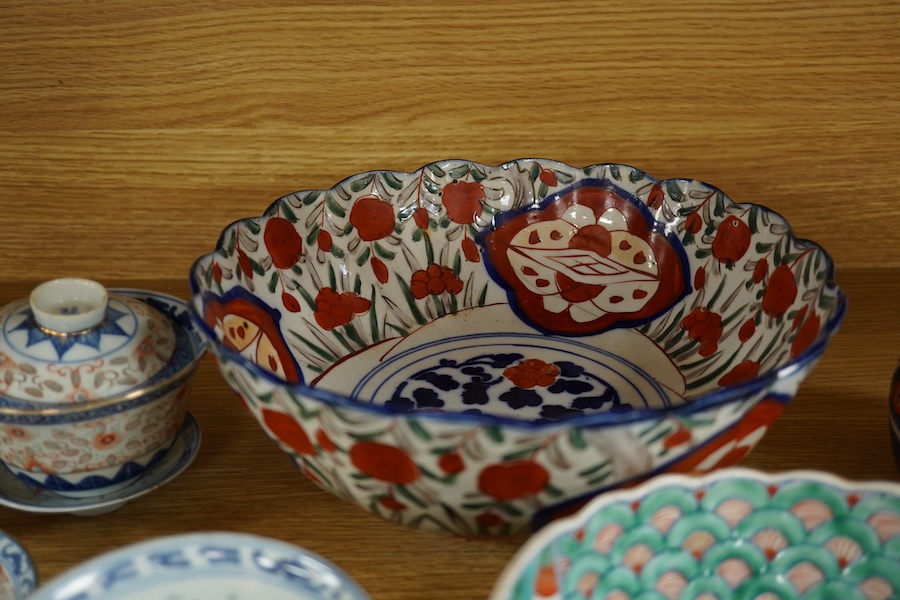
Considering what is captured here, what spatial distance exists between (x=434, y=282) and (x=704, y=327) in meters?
0.22

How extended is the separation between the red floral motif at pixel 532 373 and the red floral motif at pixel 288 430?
0.78 ft

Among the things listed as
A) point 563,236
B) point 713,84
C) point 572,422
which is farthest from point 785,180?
point 572,422

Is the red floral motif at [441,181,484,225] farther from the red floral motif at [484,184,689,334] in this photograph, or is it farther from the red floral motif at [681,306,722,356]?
the red floral motif at [681,306,722,356]

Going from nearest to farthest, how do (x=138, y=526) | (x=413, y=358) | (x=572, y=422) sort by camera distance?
1. (x=572, y=422)
2. (x=138, y=526)
3. (x=413, y=358)

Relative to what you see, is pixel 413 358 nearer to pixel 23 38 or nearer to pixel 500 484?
pixel 500 484

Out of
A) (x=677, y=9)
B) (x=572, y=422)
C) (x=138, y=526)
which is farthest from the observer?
(x=677, y=9)

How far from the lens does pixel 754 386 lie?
1.60 ft

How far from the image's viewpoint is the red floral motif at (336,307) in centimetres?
76

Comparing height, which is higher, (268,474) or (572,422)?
(572,422)

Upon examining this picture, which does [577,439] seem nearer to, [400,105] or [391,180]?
[391,180]

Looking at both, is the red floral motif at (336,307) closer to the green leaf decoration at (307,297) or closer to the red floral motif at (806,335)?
the green leaf decoration at (307,297)

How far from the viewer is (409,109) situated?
89cm

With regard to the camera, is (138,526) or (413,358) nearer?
(138,526)

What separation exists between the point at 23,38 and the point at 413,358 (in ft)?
1.47
